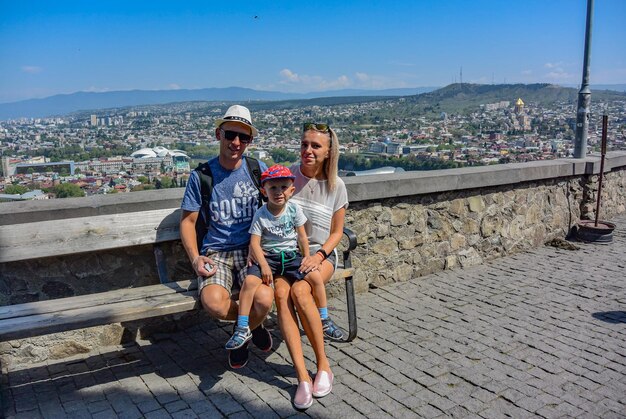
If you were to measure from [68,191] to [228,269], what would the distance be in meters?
1.93

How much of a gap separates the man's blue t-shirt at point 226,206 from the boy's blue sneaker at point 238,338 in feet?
2.07

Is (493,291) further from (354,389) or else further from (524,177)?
(354,389)

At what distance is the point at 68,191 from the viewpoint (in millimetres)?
4766

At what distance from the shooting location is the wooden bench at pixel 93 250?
10.4 ft

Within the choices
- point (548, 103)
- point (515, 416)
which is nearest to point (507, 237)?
point (515, 416)

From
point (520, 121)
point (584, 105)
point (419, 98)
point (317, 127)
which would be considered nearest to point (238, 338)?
point (317, 127)

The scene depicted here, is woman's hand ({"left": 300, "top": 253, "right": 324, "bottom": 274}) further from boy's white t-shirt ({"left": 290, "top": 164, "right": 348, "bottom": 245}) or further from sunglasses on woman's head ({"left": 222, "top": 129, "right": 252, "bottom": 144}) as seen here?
sunglasses on woman's head ({"left": 222, "top": 129, "right": 252, "bottom": 144})

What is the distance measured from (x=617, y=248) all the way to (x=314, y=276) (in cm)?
538

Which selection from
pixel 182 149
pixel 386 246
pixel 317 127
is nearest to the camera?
pixel 317 127

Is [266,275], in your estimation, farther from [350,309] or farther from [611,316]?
[611,316]

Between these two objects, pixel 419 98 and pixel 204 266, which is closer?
pixel 204 266

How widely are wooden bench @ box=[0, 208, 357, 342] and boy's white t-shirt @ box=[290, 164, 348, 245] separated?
30cm

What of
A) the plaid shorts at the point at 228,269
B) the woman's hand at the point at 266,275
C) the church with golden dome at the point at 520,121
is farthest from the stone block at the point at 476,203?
the church with golden dome at the point at 520,121

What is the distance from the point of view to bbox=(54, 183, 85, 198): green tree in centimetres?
471
